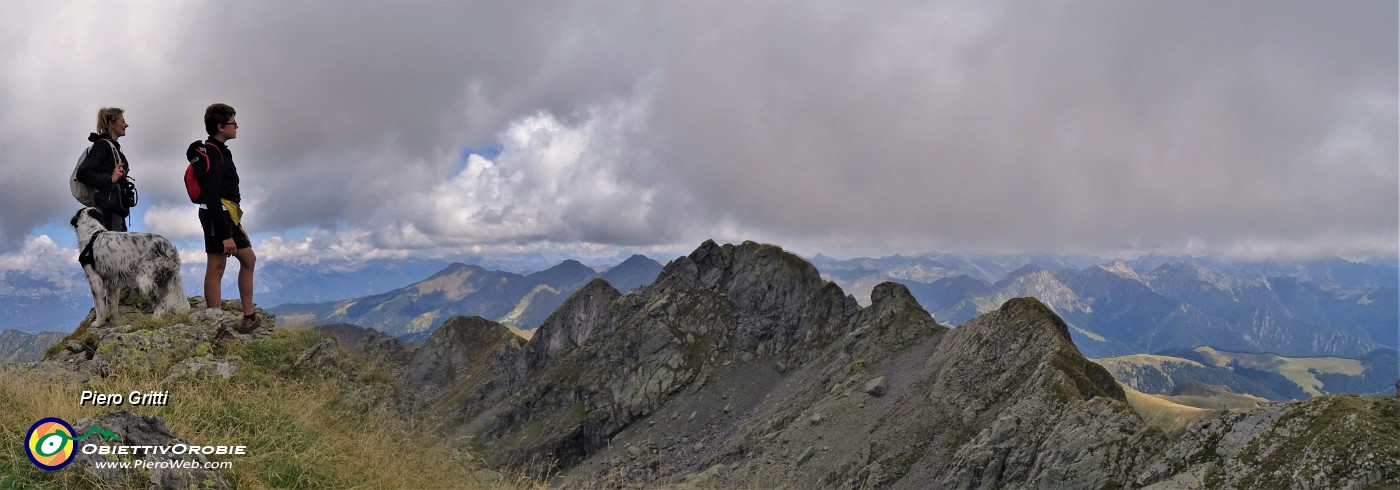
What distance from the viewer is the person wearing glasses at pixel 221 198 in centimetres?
1109

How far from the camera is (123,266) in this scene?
12188 mm

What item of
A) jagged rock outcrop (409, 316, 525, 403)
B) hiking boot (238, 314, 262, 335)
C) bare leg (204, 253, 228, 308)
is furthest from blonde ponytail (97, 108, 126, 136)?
jagged rock outcrop (409, 316, 525, 403)

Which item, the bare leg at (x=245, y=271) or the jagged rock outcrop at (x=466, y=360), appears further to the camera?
the jagged rock outcrop at (x=466, y=360)

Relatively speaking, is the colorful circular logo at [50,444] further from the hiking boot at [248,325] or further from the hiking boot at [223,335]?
the hiking boot at [248,325]

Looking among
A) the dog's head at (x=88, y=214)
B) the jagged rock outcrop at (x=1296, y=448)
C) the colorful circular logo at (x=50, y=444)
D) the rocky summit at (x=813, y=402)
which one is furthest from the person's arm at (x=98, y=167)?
the jagged rock outcrop at (x=1296, y=448)

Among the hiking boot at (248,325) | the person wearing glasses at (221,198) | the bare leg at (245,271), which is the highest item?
the person wearing glasses at (221,198)

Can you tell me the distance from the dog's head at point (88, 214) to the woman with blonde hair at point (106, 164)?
0.09 metres

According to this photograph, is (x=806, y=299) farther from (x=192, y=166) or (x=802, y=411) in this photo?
(x=192, y=166)

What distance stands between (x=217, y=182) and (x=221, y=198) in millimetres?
323

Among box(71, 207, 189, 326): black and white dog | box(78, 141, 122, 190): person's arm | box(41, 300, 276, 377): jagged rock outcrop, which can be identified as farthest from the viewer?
box(71, 207, 189, 326): black and white dog

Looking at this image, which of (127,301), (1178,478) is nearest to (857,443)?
(1178,478)

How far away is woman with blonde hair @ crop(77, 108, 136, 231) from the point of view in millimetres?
11773

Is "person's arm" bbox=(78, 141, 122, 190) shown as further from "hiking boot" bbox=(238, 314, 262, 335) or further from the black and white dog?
"hiking boot" bbox=(238, 314, 262, 335)

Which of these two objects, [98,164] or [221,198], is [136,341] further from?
[98,164]
